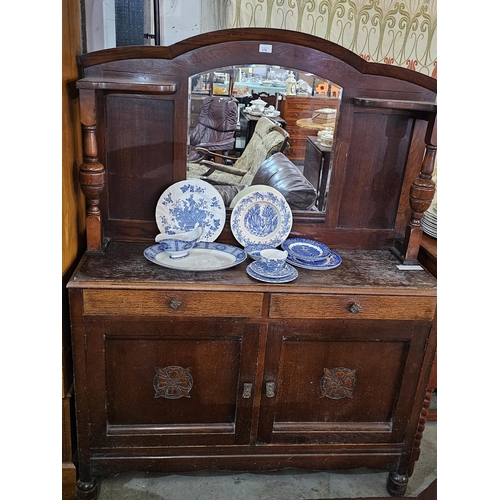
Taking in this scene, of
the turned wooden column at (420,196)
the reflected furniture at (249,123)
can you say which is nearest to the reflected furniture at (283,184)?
the reflected furniture at (249,123)

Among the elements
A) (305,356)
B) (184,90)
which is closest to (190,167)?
(184,90)

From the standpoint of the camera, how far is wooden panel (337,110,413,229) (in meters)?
1.65

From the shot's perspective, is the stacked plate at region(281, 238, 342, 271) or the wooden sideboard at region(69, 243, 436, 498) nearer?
the wooden sideboard at region(69, 243, 436, 498)

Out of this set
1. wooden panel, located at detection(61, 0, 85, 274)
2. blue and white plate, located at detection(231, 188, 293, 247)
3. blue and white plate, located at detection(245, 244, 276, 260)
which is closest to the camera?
wooden panel, located at detection(61, 0, 85, 274)

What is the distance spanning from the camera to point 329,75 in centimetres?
155

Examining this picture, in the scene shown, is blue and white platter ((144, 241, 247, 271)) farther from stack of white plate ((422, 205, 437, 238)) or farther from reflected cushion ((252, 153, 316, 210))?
stack of white plate ((422, 205, 437, 238))

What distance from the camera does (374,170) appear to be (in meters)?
1.70

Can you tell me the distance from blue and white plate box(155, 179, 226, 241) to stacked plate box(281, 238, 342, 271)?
0.26m

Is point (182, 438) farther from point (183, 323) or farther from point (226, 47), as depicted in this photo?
point (226, 47)

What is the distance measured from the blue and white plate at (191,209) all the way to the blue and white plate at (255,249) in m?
0.14

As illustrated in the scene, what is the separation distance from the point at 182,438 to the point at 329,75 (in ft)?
4.25

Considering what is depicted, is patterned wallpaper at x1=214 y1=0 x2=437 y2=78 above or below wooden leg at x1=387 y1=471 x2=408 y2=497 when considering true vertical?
above

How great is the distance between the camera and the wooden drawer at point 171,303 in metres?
1.43

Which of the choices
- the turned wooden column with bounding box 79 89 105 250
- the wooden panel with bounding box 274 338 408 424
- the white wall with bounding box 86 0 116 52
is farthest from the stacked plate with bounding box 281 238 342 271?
the white wall with bounding box 86 0 116 52
